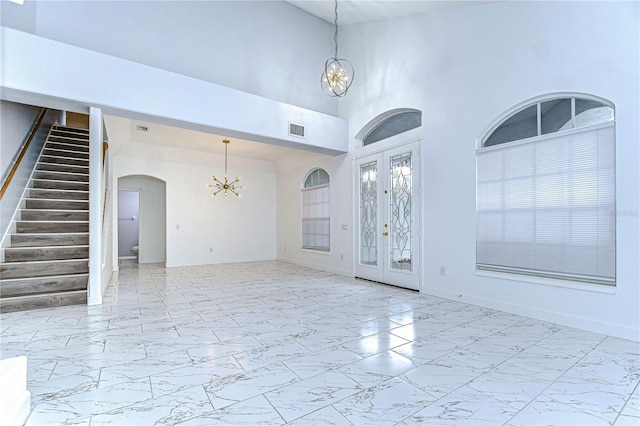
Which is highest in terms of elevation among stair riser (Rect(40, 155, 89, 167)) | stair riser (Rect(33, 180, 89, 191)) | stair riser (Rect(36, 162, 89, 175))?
stair riser (Rect(40, 155, 89, 167))

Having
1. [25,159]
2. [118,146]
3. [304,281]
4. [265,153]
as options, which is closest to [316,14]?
[265,153]

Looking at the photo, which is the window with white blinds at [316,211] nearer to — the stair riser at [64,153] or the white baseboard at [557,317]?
the white baseboard at [557,317]

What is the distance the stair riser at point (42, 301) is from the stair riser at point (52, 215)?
4.88ft

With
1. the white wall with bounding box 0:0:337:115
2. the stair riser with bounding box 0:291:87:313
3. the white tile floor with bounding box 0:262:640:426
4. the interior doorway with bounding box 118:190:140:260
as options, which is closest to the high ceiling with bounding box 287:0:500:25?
the white wall with bounding box 0:0:337:115

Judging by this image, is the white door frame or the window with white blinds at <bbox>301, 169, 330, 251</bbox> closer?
the white door frame

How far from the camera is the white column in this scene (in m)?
4.41

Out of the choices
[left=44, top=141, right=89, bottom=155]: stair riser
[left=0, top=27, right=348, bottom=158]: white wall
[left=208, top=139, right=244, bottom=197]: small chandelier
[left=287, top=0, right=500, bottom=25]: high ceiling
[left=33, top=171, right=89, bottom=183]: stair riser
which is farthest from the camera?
[left=208, top=139, right=244, bottom=197]: small chandelier

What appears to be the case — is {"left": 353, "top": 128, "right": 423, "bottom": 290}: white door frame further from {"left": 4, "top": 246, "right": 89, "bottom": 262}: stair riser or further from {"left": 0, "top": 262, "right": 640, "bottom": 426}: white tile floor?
{"left": 4, "top": 246, "right": 89, "bottom": 262}: stair riser

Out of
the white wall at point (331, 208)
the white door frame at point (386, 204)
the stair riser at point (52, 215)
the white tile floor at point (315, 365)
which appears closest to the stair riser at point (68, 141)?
the stair riser at point (52, 215)

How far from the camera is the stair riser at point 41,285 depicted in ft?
13.8

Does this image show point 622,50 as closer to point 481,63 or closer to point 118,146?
point 481,63

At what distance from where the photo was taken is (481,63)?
4453 mm

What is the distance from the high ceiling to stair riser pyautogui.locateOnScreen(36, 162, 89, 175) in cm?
514

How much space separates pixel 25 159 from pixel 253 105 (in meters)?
3.85
